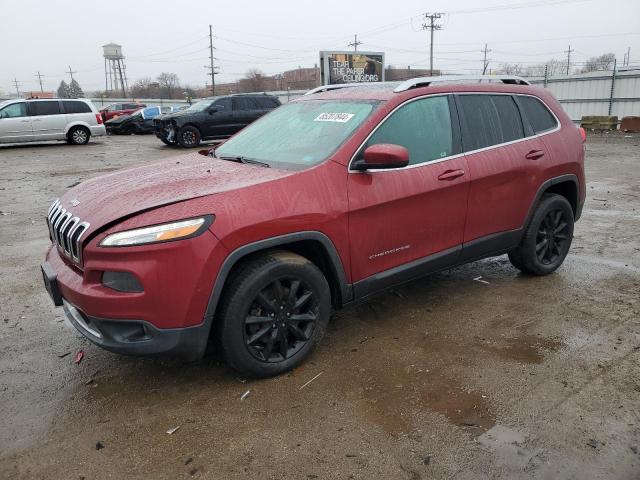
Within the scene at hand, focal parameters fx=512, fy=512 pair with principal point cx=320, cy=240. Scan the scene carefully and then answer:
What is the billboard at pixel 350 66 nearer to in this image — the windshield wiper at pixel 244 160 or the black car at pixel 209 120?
the black car at pixel 209 120

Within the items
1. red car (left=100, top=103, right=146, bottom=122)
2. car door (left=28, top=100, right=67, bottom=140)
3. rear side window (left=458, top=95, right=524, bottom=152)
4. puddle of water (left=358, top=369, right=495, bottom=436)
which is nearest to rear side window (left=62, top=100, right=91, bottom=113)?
car door (left=28, top=100, right=67, bottom=140)

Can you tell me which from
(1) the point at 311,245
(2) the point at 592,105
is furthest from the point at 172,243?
(2) the point at 592,105

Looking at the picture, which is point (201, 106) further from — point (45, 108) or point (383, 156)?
point (383, 156)

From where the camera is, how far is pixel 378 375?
10.5ft

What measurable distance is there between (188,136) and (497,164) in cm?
1457

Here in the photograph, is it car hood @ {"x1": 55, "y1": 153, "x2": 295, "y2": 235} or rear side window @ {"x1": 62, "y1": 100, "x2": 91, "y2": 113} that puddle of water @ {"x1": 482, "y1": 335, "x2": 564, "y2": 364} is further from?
rear side window @ {"x1": 62, "y1": 100, "x2": 91, "y2": 113}

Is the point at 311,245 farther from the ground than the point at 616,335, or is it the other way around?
the point at 311,245

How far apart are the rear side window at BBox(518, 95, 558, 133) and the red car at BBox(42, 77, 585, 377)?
0.01 meters

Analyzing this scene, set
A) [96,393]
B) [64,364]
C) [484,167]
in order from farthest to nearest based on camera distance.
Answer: [484,167] < [64,364] < [96,393]

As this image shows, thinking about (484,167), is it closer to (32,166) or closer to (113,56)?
(32,166)

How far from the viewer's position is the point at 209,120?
1691 cm

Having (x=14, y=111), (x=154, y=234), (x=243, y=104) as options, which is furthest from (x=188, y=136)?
(x=154, y=234)

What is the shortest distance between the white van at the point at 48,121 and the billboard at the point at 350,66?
44.1 ft

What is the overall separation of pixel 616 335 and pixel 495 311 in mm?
847
